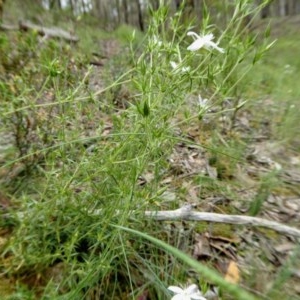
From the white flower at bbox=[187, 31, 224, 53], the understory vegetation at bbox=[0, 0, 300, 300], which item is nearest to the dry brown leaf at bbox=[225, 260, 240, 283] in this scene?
the understory vegetation at bbox=[0, 0, 300, 300]

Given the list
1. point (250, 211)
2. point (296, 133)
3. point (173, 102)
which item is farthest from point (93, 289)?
point (296, 133)

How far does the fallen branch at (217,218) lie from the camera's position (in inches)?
51.3

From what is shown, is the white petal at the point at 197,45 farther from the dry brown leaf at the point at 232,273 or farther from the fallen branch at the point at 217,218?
the dry brown leaf at the point at 232,273

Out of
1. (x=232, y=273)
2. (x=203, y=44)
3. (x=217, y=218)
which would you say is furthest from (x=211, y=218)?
(x=203, y=44)

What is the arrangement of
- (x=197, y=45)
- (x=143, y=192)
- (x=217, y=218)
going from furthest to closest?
(x=217, y=218), (x=143, y=192), (x=197, y=45)

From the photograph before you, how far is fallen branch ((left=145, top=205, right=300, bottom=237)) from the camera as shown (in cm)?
130

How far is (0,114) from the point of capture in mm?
1357

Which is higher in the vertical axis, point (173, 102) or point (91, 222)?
point (173, 102)

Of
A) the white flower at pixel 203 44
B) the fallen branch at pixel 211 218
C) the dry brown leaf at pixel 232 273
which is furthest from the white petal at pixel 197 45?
the dry brown leaf at pixel 232 273

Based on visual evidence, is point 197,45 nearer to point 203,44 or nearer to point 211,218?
point 203,44

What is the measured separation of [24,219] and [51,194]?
0.14m

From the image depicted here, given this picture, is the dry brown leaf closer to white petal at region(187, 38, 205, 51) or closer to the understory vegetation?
the understory vegetation

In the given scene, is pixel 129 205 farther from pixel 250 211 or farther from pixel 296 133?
pixel 296 133

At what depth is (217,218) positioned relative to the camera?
1361 mm
